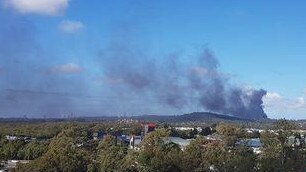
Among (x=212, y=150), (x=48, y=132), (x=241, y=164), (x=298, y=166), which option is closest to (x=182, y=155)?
(x=212, y=150)

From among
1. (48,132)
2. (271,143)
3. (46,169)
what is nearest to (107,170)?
(46,169)

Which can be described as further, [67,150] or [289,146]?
[67,150]

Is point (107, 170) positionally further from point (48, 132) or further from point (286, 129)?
point (48, 132)

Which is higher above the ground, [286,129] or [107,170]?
[286,129]

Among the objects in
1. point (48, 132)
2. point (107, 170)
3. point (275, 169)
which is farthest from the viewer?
point (48, 132)

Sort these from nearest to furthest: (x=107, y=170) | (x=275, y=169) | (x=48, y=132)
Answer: (x=275, y=169)
(x=107, y=170)
(x=48, y=132)

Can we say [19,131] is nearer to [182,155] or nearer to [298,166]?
[182,155]

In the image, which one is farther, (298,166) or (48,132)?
(48,132)

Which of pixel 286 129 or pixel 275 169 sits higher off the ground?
pixel 286 129
